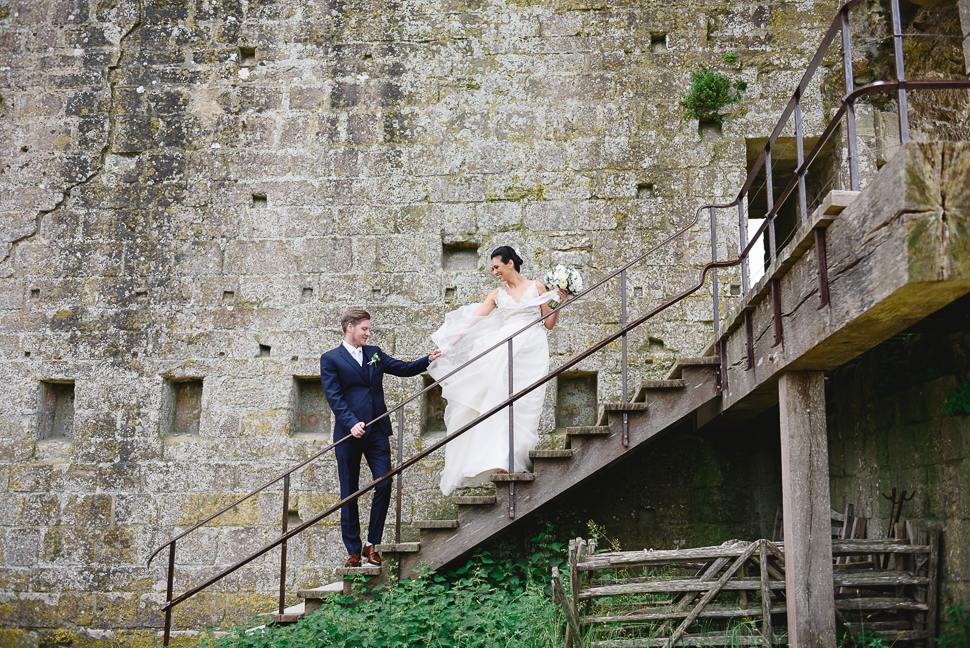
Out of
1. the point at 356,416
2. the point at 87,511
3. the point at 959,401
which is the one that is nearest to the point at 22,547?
the point at 87,511

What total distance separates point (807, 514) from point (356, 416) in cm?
307

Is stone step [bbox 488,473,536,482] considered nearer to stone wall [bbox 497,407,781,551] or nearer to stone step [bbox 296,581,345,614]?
stone step [bbox 296,581,345,614]

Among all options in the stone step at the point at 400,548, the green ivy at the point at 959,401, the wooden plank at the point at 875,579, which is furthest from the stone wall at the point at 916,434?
the stone step at the point at 400,548

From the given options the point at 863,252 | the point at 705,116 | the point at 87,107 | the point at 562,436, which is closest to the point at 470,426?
the point at 562,436

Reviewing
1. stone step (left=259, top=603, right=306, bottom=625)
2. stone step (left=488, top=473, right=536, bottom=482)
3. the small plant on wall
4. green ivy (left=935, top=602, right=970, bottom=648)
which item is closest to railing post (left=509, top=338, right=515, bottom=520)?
stone step (left=488, top=473, right=536, bottom=482)

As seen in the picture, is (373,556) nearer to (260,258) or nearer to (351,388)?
(351,388)

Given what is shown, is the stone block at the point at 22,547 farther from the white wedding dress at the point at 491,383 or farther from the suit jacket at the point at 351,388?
the white wedding dress at the point at 491,383

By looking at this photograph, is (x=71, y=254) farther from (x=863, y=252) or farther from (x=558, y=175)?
(x=863, y=252)

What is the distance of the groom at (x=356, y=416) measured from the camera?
5605mm

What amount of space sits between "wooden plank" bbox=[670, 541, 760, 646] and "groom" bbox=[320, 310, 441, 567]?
2.16 m

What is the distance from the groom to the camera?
5.61m

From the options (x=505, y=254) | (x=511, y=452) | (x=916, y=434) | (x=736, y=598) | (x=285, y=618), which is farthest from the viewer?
(x=505, y=254)

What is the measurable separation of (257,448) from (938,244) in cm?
558

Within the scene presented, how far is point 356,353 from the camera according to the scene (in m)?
5.81
